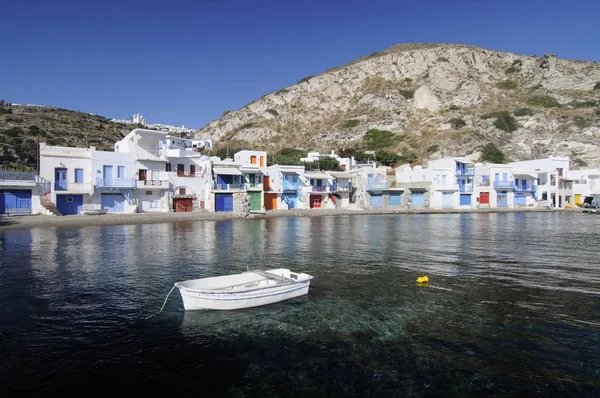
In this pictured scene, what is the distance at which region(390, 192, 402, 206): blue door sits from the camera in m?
72.9

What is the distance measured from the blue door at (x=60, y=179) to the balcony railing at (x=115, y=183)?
11.2 feet

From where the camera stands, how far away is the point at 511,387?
8680 mm

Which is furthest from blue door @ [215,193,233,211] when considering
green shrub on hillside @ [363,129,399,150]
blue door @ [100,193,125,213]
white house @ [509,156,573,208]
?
green shrub on hillside @ [363,129,399,150]

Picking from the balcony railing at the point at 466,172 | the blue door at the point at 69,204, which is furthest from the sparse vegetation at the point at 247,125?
the blue door at the point at 69,204

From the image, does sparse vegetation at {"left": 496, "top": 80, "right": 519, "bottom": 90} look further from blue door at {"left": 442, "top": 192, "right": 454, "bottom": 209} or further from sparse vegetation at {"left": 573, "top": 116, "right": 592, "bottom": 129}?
blue door at {"left": 442, "top": 192, "right": 454, "bottom": 209}

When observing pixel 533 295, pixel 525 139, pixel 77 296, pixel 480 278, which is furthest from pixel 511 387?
pixel 525 139

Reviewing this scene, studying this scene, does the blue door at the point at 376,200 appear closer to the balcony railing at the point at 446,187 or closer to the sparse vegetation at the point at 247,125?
the balcony railing at the point at 446,187

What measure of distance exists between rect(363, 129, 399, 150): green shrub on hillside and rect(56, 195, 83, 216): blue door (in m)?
75.1

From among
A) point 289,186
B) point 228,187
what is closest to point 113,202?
point 228,187

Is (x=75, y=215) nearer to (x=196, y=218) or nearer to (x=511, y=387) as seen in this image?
(x=196, y=218)

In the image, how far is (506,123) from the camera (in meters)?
106

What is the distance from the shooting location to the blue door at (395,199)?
7291 cm

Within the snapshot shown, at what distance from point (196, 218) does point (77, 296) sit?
113ft

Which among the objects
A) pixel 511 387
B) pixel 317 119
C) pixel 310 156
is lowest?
pixel 511 387
